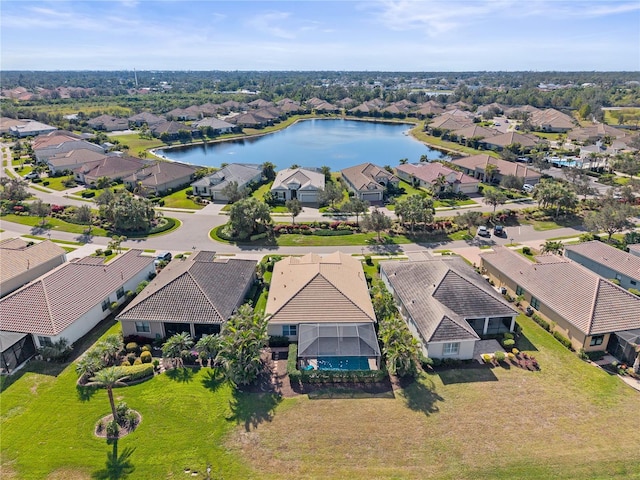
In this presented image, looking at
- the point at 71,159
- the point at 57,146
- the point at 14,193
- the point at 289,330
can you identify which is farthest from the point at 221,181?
the point at 57,146

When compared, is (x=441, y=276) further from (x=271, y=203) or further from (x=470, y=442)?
(x=271, y=203)

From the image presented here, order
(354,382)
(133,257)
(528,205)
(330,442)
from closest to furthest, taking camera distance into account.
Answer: (330,442), (354,382), (133,257), (528,205)

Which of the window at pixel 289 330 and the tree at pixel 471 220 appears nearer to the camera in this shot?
the window at pixel 289 330

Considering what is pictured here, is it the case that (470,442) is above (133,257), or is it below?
below

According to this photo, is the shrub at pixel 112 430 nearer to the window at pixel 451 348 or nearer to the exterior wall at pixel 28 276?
the window at pixel 451 348

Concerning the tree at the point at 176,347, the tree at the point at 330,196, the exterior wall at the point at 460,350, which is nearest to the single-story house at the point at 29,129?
the tree at the point at 330,196

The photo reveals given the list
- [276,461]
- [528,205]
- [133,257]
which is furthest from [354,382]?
[528,205]

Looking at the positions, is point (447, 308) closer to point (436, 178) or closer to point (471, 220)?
point (471, 220)

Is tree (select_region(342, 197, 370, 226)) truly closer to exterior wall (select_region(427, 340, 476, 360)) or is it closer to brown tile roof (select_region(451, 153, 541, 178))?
exterior wall (select_region(427, 340, 476, 360))
